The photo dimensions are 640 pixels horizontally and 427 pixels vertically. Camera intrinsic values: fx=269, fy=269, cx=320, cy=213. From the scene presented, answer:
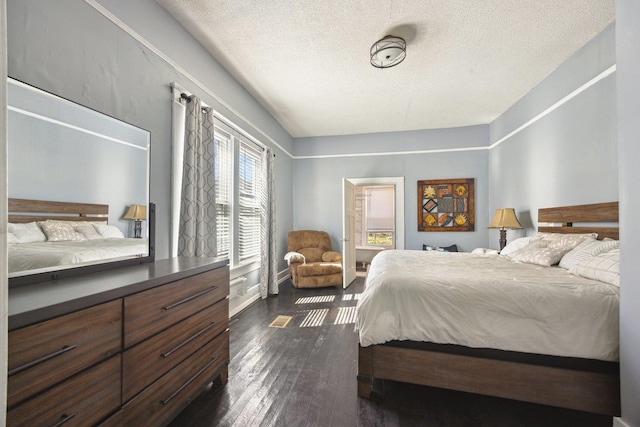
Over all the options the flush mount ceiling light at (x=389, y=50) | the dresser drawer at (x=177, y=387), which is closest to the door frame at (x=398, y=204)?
the flush mount ceiling light at (x=389, y=50)

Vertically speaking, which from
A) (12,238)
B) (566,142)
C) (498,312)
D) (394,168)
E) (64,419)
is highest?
(394,168)

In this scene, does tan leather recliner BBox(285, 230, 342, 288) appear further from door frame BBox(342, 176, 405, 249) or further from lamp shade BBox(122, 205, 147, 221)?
lamp shade BBox(122, 205, 147, 221)

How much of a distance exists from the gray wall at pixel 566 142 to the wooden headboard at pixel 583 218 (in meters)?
0.08

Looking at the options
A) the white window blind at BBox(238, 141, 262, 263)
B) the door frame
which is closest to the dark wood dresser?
the white window blind at BBox(238, 141, 262, 263)

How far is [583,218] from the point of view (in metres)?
2.64

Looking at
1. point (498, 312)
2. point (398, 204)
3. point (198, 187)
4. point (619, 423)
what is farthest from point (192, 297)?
point (398, 204)

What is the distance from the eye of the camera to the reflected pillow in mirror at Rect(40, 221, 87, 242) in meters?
1.32

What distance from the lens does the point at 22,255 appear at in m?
1.18

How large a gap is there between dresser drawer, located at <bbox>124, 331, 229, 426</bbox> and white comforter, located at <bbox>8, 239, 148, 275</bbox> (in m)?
0.75

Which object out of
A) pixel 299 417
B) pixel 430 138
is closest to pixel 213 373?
pixel 299 417

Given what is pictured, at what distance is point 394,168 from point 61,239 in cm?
504

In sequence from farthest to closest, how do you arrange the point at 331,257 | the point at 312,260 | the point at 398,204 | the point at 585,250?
the point at 398,204 → the point at 312,260 → the point at 331,257 → the point at 585,250

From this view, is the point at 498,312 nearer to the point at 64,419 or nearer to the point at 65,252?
the point at 64,419

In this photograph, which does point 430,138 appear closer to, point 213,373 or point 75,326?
point 213,373
